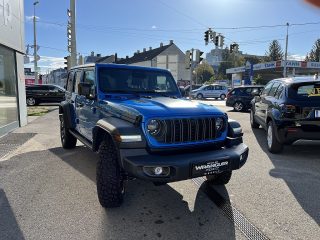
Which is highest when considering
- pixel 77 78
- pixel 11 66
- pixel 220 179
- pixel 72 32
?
pixel 72 32

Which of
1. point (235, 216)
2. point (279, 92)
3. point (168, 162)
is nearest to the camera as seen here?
point (168, 162)

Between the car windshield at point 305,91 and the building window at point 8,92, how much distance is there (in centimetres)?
778

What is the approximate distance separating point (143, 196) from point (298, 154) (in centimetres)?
415

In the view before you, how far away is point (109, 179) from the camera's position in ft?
13.2

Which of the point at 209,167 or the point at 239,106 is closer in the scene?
the point at 209,167

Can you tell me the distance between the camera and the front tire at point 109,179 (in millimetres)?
4047

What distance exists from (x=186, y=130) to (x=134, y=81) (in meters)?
1.82

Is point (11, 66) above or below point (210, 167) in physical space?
above

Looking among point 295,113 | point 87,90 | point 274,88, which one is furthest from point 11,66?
point 295,113

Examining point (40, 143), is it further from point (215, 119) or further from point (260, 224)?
point (260, 224)

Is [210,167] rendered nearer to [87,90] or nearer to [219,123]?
[219,123]

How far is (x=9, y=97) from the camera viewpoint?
10.6m

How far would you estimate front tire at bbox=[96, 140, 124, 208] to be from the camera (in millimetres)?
4047

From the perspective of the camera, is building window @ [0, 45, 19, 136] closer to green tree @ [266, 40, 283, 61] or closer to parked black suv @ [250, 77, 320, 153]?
parked black suv @ [250, 77, 320, 153]
